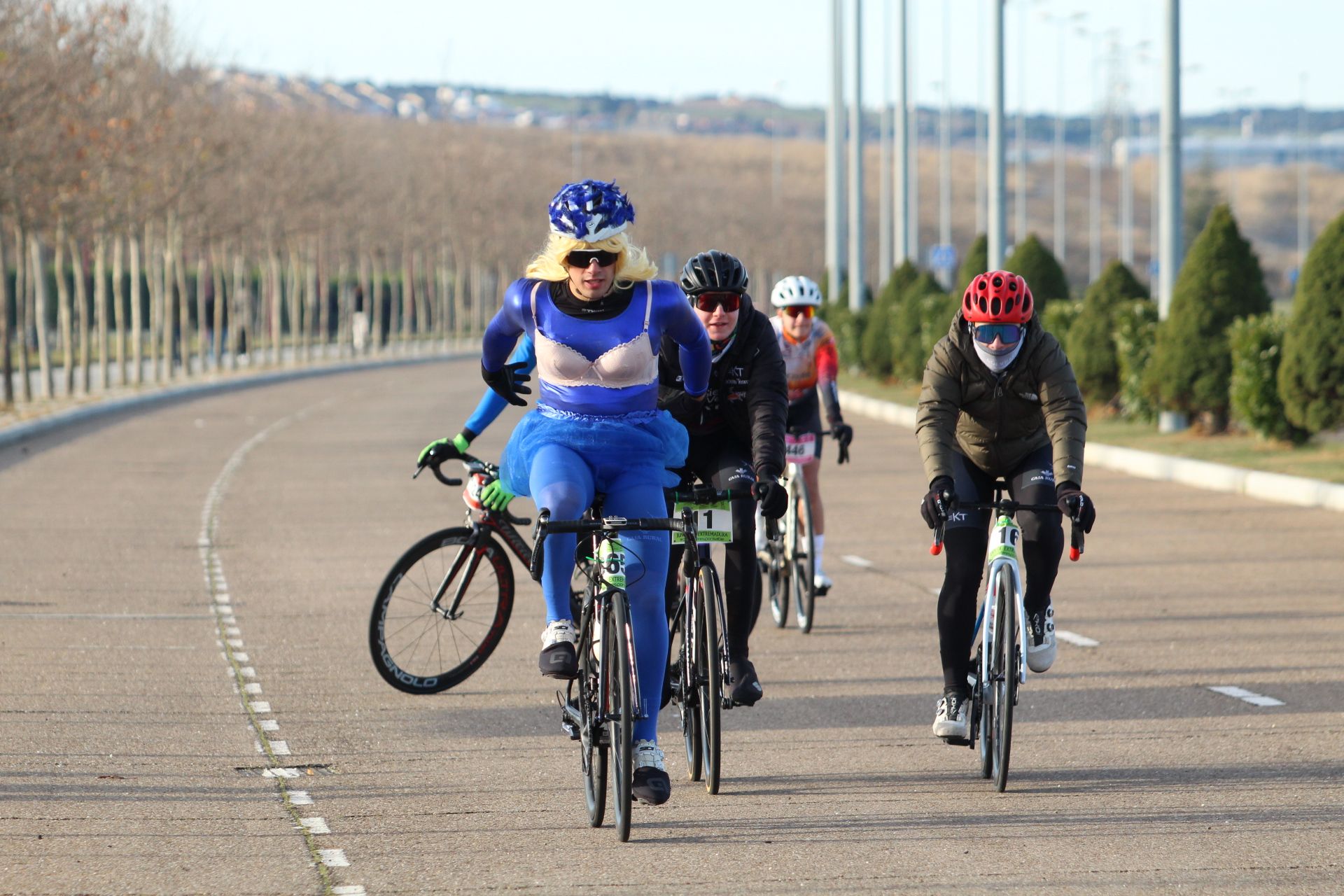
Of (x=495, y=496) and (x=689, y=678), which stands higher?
(x=495, y=496)

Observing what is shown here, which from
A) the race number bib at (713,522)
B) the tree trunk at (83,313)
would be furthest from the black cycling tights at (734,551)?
the tree trunk at (83,313)

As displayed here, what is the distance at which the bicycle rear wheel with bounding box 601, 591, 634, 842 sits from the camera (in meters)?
5.95

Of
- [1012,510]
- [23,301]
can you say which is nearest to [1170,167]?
[1012,510]

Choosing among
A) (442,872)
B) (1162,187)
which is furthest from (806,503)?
(1162,187)

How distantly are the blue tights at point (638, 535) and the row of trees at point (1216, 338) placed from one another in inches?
547

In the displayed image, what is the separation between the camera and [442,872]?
574cm

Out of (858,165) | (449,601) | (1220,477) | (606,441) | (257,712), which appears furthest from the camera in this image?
(858,165)

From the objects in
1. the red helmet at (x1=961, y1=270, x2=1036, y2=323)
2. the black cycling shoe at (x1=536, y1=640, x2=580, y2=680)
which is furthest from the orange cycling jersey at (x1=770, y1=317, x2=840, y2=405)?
the black cycling shoe at (x1=536, y1=640, x2=580, y2=680)

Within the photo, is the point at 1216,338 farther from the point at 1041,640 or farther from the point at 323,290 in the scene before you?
the point at 323,290

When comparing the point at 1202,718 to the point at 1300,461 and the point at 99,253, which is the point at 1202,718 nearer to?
the point at 1300,461

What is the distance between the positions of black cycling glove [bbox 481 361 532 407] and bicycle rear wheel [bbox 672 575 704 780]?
32.6 inches

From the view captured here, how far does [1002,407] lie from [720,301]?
1223mm

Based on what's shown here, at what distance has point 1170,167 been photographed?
78.2 ft

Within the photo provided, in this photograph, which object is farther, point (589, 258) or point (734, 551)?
point (734, 551)
